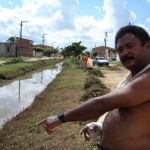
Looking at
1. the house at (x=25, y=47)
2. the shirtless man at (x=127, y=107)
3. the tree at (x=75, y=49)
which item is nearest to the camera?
the shirtless man at (x=127, y=107)

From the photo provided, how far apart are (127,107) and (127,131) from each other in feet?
0.62

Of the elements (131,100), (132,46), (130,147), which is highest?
(132,46)

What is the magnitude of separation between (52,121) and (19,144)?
5.12 metres

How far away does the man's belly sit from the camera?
2.49m

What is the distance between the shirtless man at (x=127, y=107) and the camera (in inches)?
93.4

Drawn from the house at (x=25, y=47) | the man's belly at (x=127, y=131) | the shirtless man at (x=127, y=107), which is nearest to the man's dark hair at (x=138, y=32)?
the shirtless man at (x=127, y=107)

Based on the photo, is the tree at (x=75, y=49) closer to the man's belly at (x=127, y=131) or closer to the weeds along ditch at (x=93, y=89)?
the weeds along ditch at (x=93, y=89)

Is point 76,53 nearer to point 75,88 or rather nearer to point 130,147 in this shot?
point 75,88

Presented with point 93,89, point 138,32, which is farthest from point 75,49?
point 138,32

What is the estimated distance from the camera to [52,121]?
2.65m

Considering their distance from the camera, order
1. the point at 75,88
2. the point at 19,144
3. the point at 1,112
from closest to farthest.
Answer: the point at 19,144 → the point at 1,112 → the point at 75,88

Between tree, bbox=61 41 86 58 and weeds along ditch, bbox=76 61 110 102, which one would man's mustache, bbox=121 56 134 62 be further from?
tree, bbox=61 41 86 58

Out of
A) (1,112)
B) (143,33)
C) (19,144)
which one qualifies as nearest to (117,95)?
(143,33)

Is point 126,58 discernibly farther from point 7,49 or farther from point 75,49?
point 7,49
